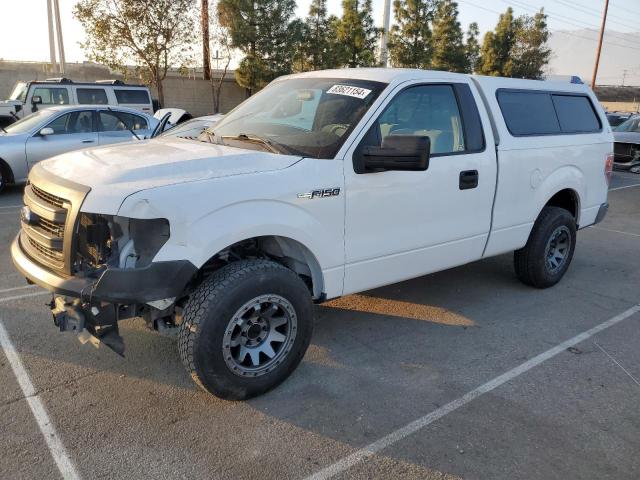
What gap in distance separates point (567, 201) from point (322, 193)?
11.1 ft

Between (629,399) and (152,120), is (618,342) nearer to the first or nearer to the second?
(629,399)

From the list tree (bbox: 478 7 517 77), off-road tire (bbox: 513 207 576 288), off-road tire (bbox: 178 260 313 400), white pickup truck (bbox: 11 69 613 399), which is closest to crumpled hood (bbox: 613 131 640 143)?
off-road tire (bbox: 513 207 576 288)

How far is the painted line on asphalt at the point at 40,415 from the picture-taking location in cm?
270

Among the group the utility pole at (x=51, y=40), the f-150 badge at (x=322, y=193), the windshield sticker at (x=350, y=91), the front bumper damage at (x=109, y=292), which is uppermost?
the utility pole at (x=51, y=40)

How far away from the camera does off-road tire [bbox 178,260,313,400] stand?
2.99 m

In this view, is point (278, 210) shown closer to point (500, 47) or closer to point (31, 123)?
point (31, 123)

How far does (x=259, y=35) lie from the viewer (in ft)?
78.8

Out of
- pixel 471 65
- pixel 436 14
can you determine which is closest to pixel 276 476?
pixel 436 14

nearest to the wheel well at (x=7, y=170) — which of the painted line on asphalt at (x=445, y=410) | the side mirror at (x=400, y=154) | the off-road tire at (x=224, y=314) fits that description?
the off-road tire at (x=224, y=314)

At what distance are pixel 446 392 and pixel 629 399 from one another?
1.17 meters

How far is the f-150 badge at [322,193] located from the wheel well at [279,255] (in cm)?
29

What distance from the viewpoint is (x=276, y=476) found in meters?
2.68

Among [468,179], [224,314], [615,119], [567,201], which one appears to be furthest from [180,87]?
[224,314]

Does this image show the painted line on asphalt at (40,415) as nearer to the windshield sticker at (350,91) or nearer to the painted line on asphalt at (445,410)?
the painted line on asphalt at (445,410)
